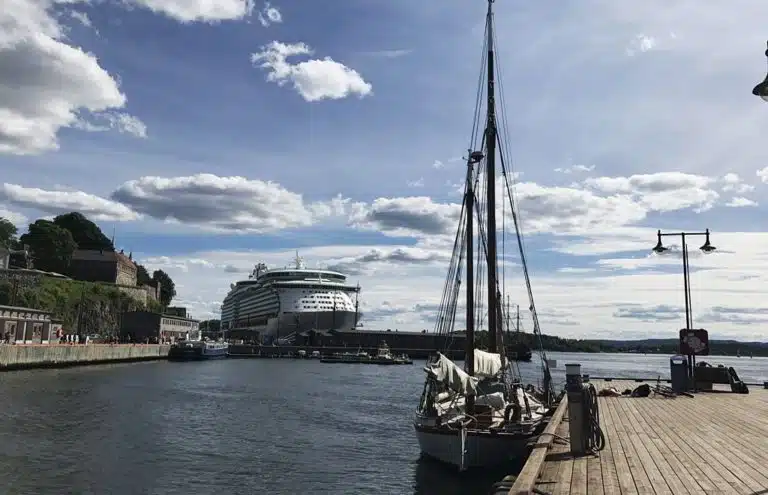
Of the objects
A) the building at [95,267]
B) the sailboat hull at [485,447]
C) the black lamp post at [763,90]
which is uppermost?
the building at [95,267]

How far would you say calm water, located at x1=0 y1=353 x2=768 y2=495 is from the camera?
20781 millimetres

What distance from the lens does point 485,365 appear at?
81.5ft

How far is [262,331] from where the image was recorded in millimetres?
160625

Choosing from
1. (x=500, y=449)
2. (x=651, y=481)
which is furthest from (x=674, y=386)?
(x=651, y=481)

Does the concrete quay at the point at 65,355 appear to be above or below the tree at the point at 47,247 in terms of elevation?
below

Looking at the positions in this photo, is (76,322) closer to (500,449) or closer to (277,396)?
(277,396)

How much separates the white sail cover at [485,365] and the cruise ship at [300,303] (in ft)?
419

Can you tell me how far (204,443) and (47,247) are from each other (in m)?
123

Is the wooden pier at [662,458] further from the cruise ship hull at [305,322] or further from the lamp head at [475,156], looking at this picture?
the cruise ship hull at [305,322]

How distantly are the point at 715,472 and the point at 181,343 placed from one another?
109166 mm

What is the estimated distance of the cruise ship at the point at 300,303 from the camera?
152 m

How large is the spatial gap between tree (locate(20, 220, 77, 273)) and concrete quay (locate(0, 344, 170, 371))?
46.8 metres

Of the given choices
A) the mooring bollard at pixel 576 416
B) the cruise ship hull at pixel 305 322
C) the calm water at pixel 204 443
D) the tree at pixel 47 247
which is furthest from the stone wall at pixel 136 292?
the mooring bollard at pixel 576 416

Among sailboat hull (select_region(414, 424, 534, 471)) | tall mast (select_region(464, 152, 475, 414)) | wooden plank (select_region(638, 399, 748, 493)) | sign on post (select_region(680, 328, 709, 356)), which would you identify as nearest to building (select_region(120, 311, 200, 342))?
tall mast (select_region(464, 152, 475, 414))
